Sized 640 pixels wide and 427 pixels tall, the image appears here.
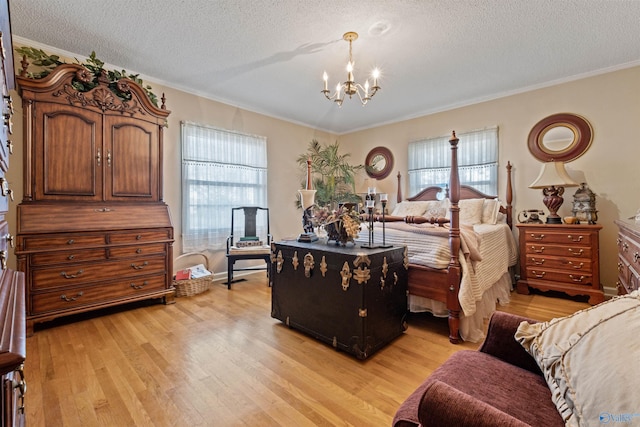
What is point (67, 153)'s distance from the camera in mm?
2648

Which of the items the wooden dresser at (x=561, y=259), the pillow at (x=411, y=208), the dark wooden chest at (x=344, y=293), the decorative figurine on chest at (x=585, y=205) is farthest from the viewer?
the pillow at (x=411, y=208)

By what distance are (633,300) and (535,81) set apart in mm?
3759

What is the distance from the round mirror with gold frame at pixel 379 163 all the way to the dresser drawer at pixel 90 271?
375cm

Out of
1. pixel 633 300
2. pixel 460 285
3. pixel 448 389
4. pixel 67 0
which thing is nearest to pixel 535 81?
pixel 460 285

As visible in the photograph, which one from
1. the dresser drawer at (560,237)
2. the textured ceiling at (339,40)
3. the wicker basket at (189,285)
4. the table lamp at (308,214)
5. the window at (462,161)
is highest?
the textured ceiling at (339,40)

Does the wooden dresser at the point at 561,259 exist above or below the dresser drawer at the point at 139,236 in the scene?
below

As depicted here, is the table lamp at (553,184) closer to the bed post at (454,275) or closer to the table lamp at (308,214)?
the bed post at (454,275)

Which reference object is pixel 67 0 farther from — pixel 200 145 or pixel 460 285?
pixel 460 285

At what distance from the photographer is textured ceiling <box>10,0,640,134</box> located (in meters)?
2.27

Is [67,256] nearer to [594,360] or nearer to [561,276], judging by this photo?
[594,360]

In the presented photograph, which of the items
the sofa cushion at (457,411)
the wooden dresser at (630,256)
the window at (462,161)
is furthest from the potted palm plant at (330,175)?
the sofa cushion at (457,411)

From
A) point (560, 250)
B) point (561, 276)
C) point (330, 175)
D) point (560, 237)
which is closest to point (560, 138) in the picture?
point (560, 237)

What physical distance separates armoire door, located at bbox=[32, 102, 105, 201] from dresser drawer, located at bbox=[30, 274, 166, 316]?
0.83m

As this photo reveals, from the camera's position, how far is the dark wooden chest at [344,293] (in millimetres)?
1961
